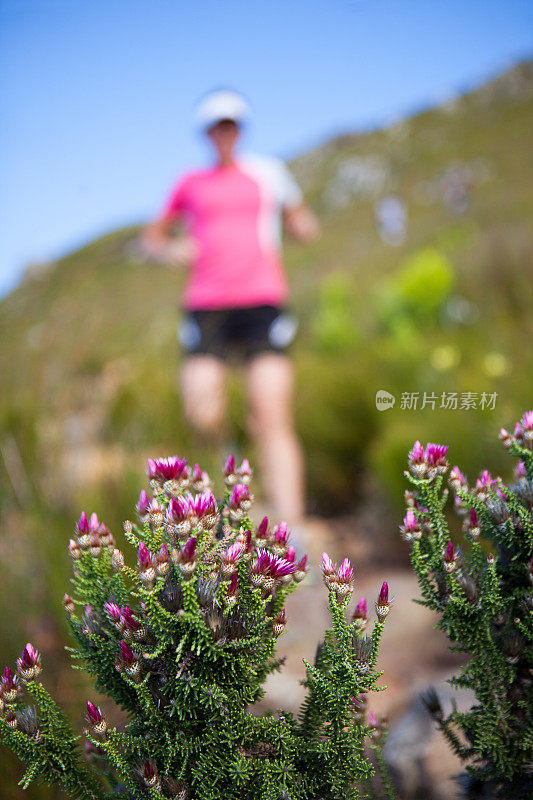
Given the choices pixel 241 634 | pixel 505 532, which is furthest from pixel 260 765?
pixel 505 532

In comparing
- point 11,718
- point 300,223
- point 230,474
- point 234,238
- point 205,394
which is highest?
point 300,223

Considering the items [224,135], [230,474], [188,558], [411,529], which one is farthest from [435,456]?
[224,135]

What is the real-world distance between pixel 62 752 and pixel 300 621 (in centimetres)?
191

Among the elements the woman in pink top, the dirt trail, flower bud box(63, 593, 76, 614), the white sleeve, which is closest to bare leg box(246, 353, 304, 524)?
the woman in pink top

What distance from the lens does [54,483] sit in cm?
240

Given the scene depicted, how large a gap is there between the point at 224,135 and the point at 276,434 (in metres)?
1.83

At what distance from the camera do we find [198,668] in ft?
3.02

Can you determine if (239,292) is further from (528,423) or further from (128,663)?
(128,663)

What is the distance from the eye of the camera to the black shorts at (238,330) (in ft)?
11.5

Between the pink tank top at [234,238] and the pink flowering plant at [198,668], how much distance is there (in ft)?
8.75

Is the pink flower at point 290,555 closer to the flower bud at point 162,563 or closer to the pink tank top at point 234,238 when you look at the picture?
the flower bud at point 162,563

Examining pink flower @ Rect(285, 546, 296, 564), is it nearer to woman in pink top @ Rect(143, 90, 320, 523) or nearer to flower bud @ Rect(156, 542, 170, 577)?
flower bud @ Rect(156, 542, 170, 577)

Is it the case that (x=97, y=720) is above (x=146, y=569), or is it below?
below

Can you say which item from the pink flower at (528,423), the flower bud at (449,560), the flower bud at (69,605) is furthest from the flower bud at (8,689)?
the pink flower at (528,423)
